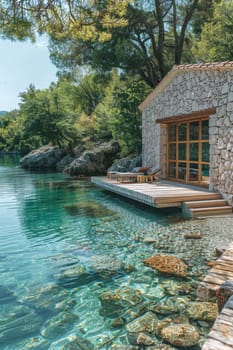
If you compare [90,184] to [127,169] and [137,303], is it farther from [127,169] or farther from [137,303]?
[137,303]

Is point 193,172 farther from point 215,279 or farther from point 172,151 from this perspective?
point 215,279

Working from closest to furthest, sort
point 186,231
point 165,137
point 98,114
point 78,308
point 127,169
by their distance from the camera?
1. point 78,308
2. point 186,231
3. point 165,137
4. point 127,169
5. point 98,114

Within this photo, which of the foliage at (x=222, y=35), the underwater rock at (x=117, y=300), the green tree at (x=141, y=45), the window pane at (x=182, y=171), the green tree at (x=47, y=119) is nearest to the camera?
the underwater rock at (x=117, y=300)

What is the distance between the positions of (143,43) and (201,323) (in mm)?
19009

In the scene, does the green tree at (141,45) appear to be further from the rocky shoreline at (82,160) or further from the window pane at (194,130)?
the window pane at (194,130)

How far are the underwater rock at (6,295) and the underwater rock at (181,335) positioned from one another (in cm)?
236

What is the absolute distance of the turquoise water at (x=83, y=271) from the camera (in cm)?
359

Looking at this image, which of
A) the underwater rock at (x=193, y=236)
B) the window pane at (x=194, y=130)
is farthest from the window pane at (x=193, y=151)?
the underwater rock at (x=193, y=236)

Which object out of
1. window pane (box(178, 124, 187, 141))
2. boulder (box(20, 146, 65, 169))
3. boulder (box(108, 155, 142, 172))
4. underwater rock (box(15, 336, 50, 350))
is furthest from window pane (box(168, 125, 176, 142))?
boulder (box(20, 146, 65, 169))

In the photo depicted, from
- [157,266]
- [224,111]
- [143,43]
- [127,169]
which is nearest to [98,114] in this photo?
[143,43]

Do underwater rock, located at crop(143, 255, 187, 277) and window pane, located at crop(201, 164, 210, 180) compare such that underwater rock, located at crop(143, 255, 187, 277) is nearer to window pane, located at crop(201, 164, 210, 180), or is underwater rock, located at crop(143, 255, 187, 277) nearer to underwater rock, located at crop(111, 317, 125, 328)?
underwater rock, located at crop(111, 317, 125, 328)

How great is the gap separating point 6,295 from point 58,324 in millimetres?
1211

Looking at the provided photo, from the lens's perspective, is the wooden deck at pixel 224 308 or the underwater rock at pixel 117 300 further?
the underwater rock at pixel 117 300

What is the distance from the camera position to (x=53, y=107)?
27.8m
